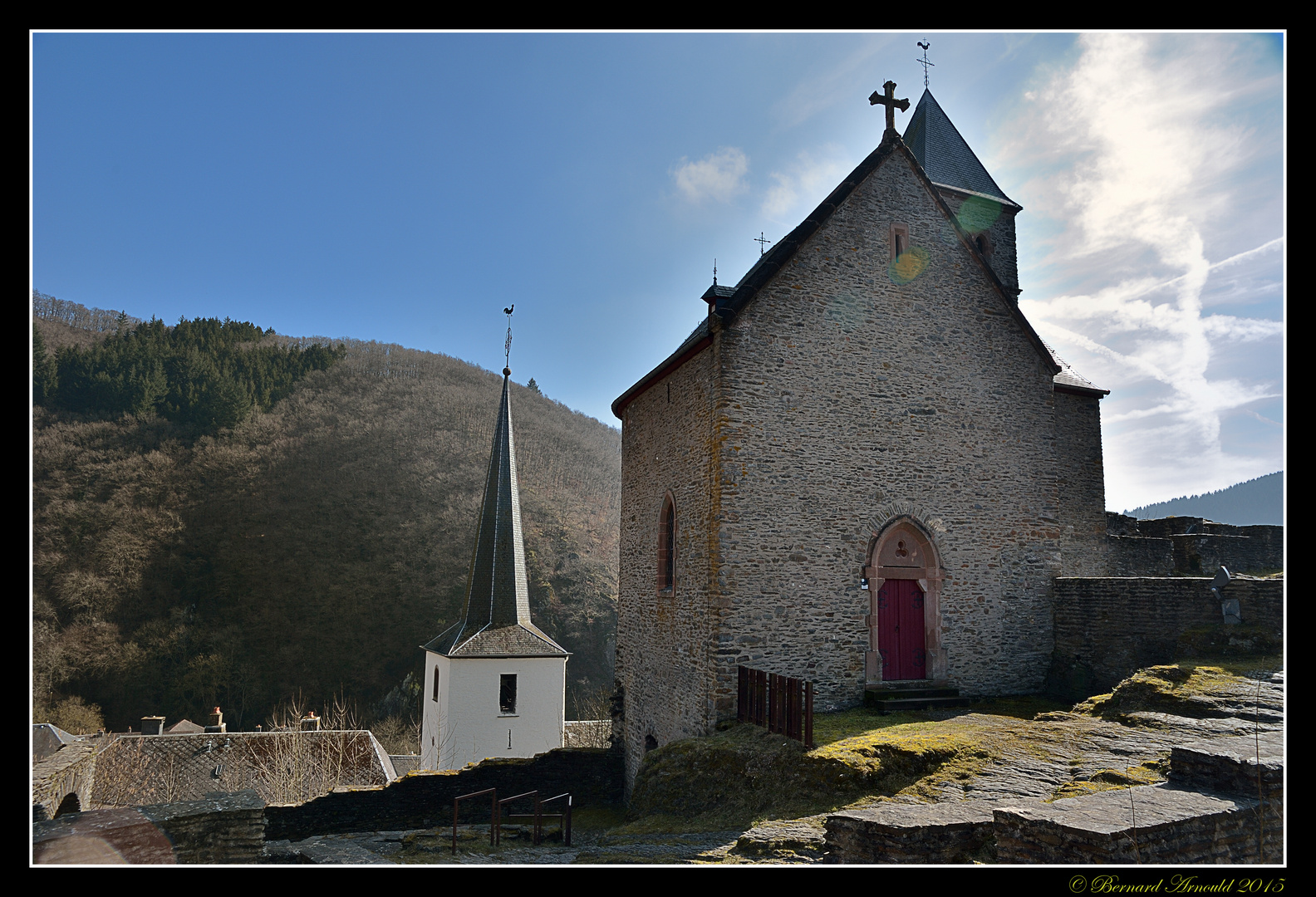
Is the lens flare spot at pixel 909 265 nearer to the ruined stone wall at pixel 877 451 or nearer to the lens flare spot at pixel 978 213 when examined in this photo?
the ruined stone wall at pixel 877 451

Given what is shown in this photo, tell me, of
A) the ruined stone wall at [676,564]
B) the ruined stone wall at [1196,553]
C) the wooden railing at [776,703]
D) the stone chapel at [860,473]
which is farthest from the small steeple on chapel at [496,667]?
the ruined stone wall at [1196,553]

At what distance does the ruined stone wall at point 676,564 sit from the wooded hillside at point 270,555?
39.9 metres

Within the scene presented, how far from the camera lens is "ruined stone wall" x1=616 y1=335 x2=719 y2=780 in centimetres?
1238

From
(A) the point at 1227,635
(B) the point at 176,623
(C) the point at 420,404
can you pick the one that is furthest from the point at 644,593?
(C) the point at 420,404

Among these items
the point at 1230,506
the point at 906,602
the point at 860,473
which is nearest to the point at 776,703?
the point at 906,602

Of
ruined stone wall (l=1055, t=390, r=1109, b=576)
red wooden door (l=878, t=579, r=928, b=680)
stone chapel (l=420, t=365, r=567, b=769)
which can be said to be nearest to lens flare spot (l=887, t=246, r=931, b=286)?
red wooden door (l=878, t=579, r=928, b=680)

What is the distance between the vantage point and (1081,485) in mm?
18297

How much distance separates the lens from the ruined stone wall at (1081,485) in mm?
17812

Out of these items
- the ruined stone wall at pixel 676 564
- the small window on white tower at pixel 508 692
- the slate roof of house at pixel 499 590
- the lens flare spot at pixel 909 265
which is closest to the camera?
the ruined stone wall at pixel 676 564

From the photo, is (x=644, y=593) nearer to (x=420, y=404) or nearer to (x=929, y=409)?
(x=929, y=409)

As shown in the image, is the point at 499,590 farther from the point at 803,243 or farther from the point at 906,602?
the point at 803,243

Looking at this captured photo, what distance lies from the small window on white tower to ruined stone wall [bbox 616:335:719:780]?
33.6 feet

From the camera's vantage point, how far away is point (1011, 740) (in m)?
9.03
